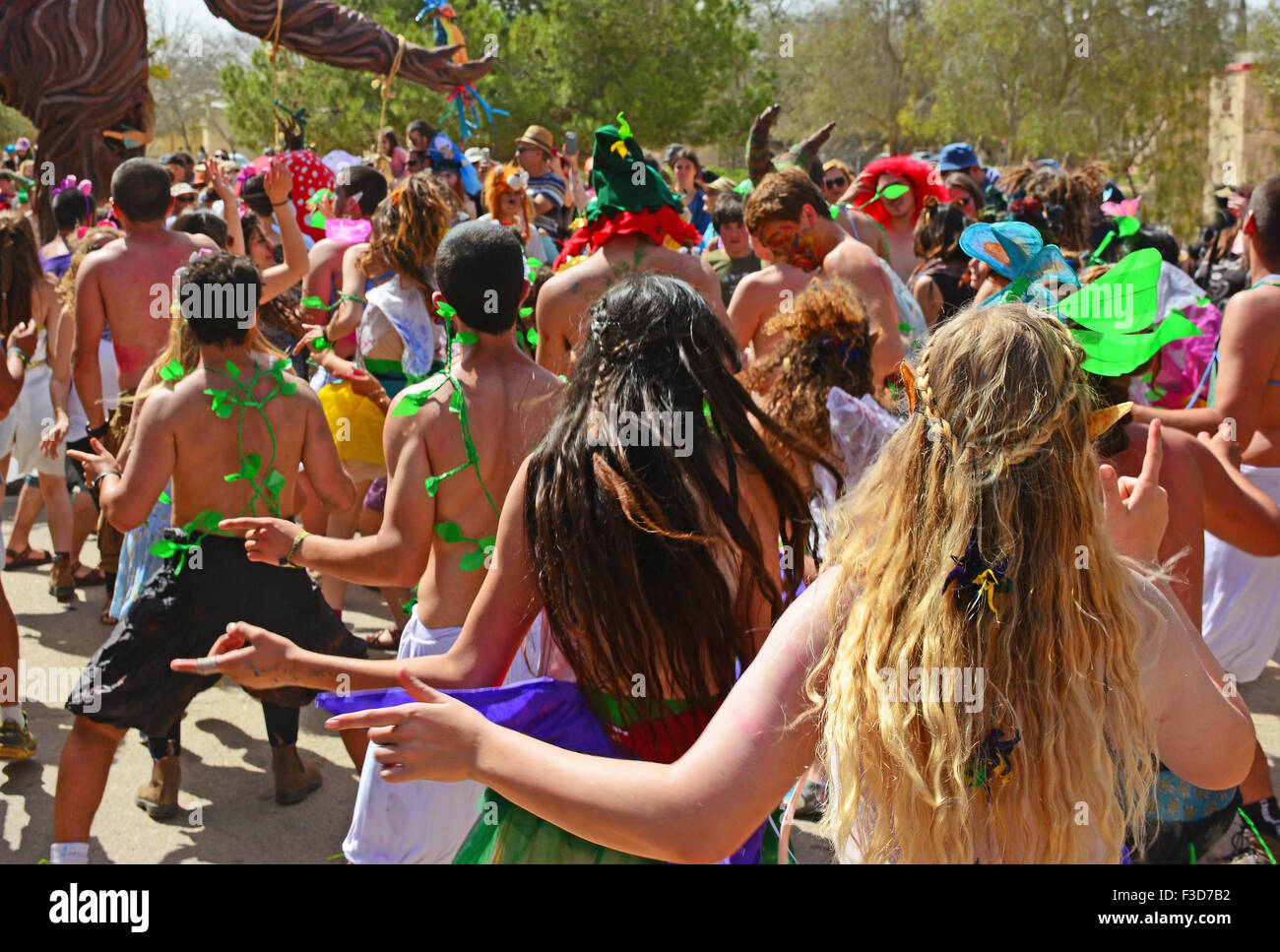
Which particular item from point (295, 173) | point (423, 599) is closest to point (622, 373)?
point (423, 599)

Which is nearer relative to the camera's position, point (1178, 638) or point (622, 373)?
point (1178, 638)

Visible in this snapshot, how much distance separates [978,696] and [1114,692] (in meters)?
0.19

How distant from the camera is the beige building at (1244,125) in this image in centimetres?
2989

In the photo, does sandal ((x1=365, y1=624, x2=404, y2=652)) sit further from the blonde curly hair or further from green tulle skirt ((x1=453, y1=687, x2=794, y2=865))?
the blonde curly hair

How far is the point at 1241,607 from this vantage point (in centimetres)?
402

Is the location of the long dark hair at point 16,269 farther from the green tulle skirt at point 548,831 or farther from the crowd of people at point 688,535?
the green tulle skirt at point 548,831

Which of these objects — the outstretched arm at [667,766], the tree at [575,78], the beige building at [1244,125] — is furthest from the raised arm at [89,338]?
the beige building at [1244,125]

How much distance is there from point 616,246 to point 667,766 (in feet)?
11.2

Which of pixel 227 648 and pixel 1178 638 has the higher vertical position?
pixel 1178 638

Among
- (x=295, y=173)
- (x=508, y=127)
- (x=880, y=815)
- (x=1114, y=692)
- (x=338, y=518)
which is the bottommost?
(x=338, y=518)

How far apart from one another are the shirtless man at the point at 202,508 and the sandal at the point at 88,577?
2833 millimetres

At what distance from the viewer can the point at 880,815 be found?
1.55 metres

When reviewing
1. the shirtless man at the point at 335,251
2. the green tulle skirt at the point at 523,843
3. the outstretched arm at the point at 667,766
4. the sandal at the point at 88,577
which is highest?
the shirtless man at the point at 335,251
